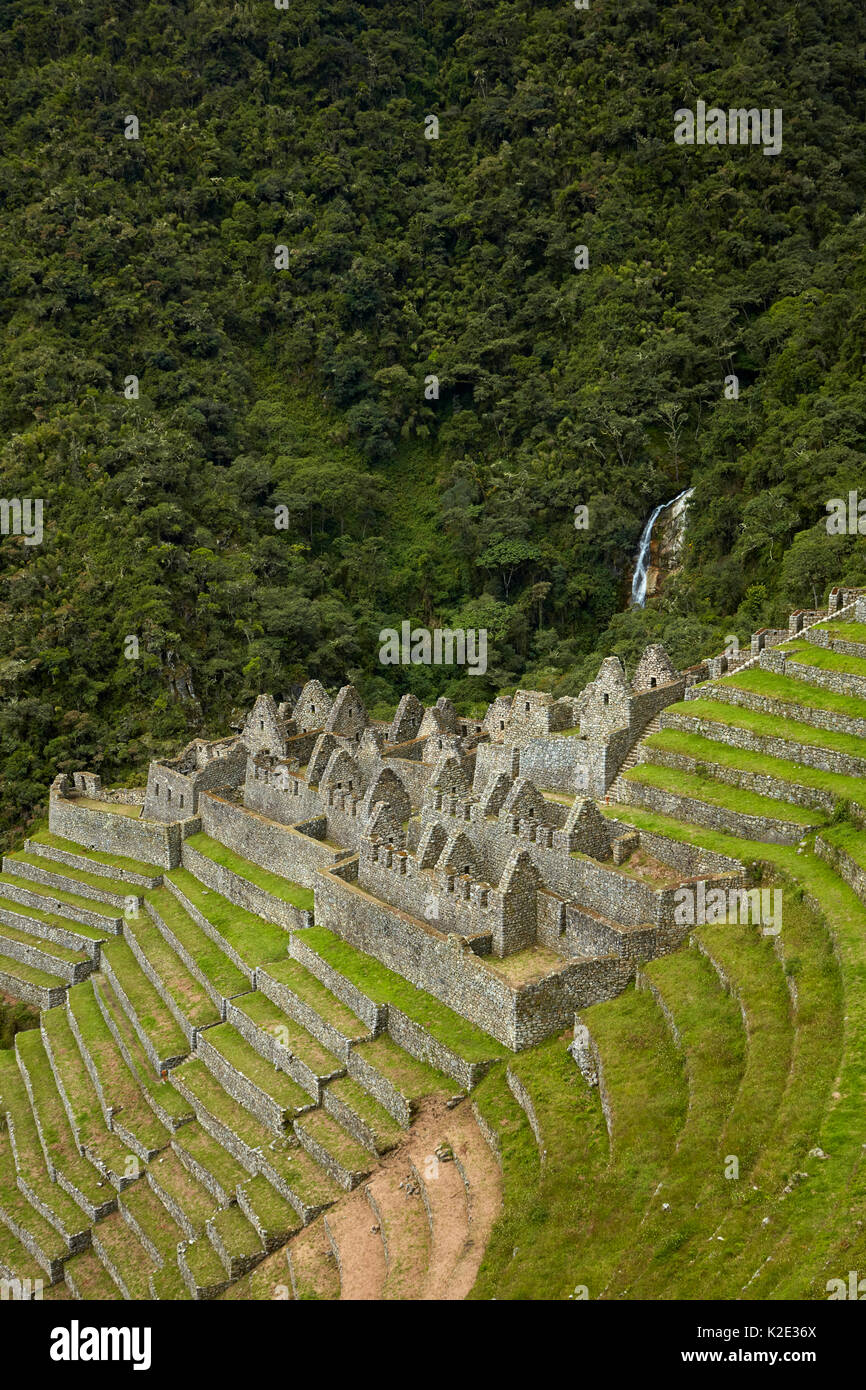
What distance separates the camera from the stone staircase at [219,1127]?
19141 millimetres

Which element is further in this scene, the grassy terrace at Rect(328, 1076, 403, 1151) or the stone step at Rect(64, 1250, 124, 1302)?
the stone step at Rect(64, 1250, 124, 1302)

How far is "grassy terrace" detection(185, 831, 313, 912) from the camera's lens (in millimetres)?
28797

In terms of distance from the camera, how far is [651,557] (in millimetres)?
61625

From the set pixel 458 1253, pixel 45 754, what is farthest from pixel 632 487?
pixel 458 1253

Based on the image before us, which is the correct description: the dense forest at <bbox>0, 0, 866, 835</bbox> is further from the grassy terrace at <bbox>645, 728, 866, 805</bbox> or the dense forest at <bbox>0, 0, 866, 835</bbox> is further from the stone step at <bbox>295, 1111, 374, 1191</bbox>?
the stone step at <bbox>295, 1111, 374, 1191</bbox>

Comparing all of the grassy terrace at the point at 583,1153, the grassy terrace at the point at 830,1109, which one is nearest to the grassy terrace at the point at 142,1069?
the grassy terrace at the point at 583,1153

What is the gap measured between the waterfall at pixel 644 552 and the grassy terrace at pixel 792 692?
103 feet

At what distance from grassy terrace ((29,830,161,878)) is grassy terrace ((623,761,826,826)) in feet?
53.3

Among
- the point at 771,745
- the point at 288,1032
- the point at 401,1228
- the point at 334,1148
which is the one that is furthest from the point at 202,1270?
the point at 771,745

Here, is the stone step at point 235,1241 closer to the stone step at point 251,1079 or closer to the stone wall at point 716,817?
the stone step at point 251,1079

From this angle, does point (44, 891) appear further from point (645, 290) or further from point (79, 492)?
point (645, 290)

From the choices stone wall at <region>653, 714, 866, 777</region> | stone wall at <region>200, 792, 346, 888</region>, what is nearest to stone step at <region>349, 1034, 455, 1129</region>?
stone wall at <region>200, 792, 346, 888</region>

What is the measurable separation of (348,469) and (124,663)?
83.0 feet

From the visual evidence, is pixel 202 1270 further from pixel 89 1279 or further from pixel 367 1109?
pixel 89 1279
